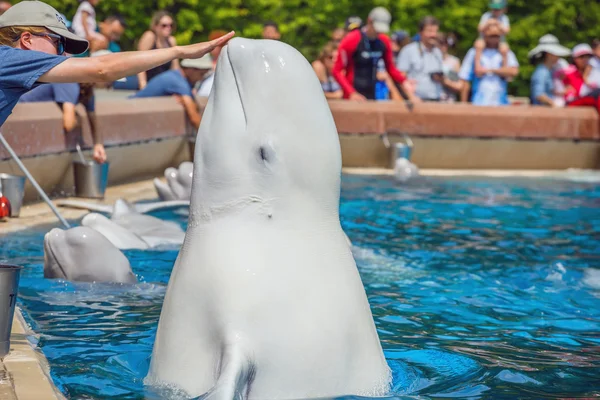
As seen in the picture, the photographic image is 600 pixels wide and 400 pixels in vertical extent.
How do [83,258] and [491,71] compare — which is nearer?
[83,258]

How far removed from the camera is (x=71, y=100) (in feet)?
31.0

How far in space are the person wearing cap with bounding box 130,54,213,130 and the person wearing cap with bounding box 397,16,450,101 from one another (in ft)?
10.9

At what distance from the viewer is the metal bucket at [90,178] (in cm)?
942

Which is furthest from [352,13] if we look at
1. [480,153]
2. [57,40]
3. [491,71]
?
[57,40]

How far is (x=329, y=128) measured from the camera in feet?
12.3

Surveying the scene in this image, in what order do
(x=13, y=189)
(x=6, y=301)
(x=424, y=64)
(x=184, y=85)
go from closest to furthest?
(x=6, y=301) → (x=13, y=189) → (x=184, y=85) → (x=424, y=64)

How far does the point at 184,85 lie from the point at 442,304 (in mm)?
6351

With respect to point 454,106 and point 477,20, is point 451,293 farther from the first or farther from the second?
point 477,20

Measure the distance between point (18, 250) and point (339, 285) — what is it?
4.04 m

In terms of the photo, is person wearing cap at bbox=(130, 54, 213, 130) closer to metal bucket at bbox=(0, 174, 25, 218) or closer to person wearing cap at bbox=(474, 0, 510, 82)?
metal bucket at bbox=(0, 174, 25, 218)

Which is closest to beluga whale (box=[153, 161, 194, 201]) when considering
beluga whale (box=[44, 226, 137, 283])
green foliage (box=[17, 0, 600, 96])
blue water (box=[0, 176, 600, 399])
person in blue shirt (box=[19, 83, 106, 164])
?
blue water (box=[0, 176, 600, 399])

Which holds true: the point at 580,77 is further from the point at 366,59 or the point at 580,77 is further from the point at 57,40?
the point at 57,40

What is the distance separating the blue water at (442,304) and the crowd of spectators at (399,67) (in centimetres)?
314

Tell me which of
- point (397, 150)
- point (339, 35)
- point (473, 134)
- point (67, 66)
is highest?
point (67, 66)
